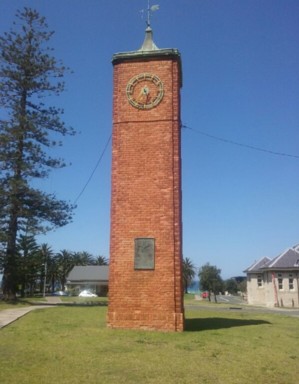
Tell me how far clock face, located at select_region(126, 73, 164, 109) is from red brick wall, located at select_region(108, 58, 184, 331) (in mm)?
145

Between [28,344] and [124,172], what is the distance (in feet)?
19.0

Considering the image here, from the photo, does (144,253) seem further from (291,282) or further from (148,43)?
(291,282)

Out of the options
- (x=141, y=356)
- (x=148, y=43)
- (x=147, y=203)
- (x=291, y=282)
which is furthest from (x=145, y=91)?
(x=291, y=282)

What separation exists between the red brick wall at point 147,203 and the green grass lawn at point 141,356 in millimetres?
806

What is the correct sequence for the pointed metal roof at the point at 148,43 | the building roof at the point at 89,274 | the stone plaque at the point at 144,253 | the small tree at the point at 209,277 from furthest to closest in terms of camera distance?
1. the building roof at the point at 89,274
2. the small tree at the point at 209,277
3. the pointed metal roof at the point at 148,43
4. the stone plaque at the point at 144,253

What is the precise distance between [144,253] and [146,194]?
1.77 meters

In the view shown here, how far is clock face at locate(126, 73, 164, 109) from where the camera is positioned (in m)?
13.7

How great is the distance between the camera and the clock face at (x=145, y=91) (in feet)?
44.9

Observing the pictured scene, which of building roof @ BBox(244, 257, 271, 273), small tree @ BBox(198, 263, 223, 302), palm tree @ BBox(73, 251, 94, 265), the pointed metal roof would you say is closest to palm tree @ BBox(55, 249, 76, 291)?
palm tree @ BBox(73, 251, 94, 265)

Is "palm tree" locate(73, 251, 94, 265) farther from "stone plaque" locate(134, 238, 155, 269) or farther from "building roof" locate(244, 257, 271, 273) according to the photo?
"stone plaque" locate(134, 238, 155, 269)

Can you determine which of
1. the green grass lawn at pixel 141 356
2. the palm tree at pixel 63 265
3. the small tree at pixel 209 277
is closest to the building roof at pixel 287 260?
the small tree at pixel 209 277

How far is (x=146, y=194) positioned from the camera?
13.0 meters

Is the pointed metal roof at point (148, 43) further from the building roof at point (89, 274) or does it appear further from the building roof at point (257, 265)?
the building roof at point (89, 274)

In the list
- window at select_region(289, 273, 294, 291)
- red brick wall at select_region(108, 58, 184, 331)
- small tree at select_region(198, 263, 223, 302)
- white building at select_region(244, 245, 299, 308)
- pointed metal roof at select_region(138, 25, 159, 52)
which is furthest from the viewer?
small tree at select_region(198, 263, 223, 302)
